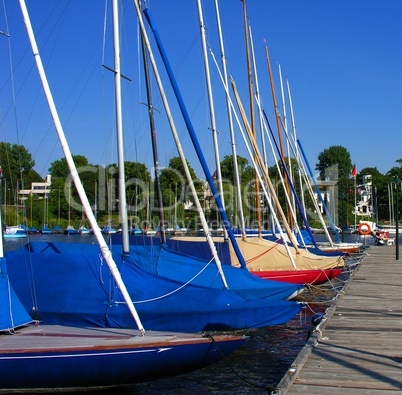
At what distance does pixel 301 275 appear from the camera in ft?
77.5

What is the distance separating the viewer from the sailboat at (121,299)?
44.7 feet

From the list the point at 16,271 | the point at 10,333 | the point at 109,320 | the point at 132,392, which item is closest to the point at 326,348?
the point at 132,392

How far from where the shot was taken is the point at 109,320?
43.7 feet

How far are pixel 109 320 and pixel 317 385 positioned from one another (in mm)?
5706

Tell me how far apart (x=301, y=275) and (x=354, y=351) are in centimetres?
1231

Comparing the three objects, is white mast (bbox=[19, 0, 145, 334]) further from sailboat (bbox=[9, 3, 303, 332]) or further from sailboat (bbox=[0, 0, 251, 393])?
sailboat (bbox=[0, 0, 251, 393])

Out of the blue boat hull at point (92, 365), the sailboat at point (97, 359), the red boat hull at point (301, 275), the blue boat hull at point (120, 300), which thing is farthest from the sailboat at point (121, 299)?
the red boat hull at point (301, 275)

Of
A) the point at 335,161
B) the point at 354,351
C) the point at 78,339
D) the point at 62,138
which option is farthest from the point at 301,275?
the point at 335,161

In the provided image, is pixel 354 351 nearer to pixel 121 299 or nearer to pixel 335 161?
pixel 121 299

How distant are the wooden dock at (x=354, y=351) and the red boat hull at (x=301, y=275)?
370 centimetres

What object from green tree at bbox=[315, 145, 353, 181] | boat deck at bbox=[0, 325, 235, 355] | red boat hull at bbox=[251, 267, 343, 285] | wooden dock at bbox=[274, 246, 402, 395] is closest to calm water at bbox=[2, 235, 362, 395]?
wooden dock at bbox=[274, 246, 402, 395]

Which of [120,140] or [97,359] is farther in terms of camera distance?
[120,140]

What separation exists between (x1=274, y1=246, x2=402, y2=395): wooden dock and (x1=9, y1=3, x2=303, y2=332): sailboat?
6.61 ft

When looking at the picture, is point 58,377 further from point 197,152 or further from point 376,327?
point 197,152
